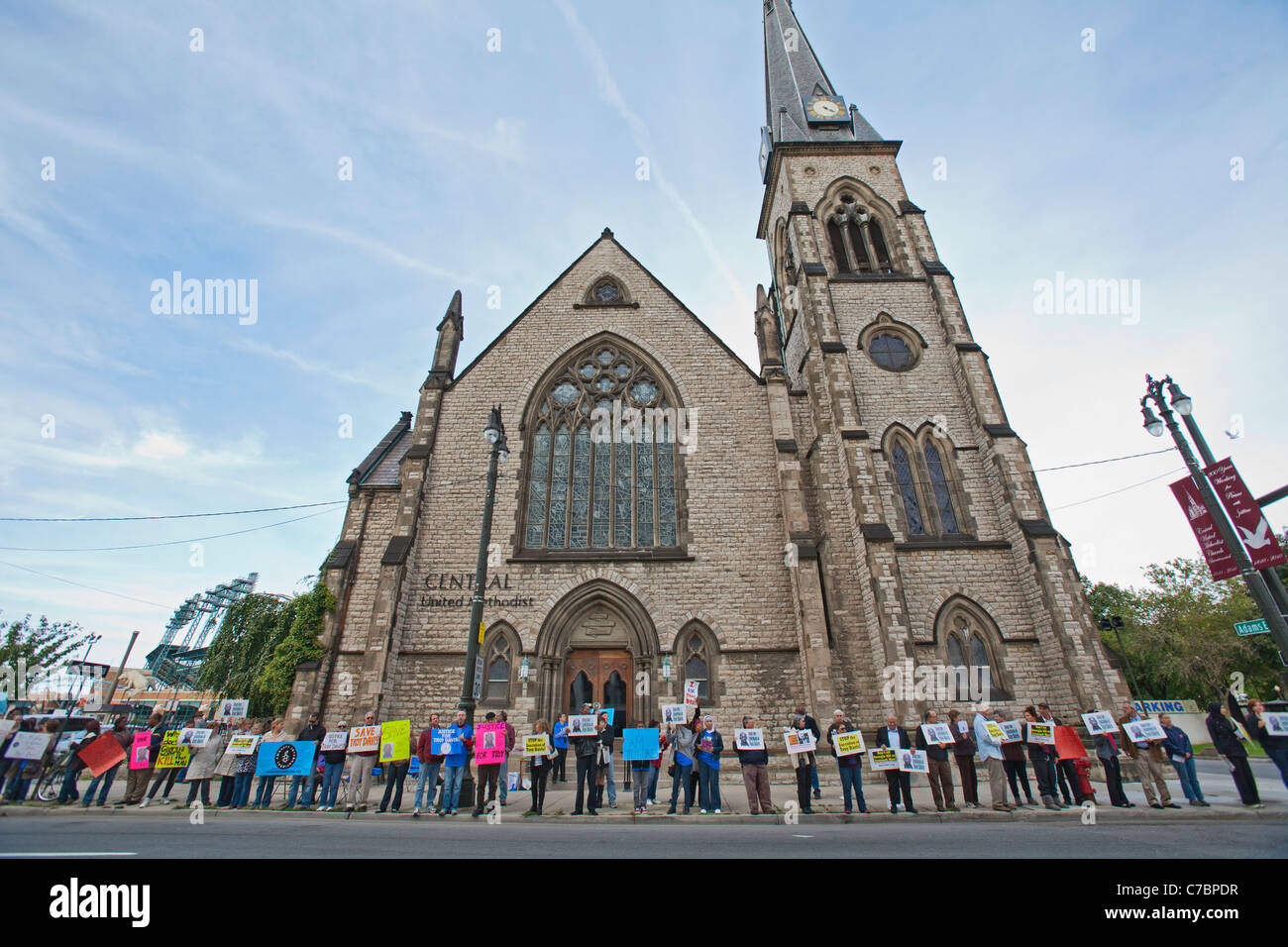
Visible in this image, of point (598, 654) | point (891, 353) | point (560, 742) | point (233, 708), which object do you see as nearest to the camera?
point (560, 742)

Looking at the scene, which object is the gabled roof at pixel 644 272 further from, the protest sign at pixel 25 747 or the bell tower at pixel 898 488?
the protest sign at pixel 25 747

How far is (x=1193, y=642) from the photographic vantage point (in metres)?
28.4

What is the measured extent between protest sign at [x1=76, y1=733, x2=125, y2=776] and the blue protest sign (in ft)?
8.07

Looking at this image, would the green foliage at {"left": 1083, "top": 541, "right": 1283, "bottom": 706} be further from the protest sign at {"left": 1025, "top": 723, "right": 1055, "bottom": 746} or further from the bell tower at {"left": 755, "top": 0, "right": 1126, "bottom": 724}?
the protest sign at {"left": 1025, "top": 723, "right": 1055, "bottom": 746}

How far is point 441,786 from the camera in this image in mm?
9008

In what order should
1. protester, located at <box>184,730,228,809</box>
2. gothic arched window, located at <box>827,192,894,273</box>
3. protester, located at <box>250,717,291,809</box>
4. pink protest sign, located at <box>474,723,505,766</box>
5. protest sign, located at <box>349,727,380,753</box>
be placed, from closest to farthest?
1. pink protest sign, located at <box>474,723,505,766</box>
2. protest sign, located at <box>349,727,380,753</box>
3. protester, located at <box>184,730,228,809</box>
4. protester, located at <box>250,717,291,809</box>
5. gothic arched window, located at <box>827,192,894,273</box>

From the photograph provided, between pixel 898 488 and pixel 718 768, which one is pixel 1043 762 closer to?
pixel 718 768

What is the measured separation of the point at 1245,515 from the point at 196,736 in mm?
18977

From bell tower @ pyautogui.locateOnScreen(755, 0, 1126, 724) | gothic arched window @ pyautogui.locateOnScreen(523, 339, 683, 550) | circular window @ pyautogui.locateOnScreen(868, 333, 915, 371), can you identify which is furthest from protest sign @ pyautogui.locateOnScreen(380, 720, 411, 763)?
circular window @ pyautogui.locateOnScreen(868, 333, 915, 371)

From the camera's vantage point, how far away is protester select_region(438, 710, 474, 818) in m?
8.95

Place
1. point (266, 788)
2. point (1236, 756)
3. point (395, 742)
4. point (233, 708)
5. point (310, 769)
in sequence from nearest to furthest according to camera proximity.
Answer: point (1236, 756)
point (395, 742)
point (310, 769)
point (266, 788)
point (233, 708)

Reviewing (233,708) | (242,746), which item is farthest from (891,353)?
(233,708)

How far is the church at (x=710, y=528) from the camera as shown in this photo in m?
13.5
